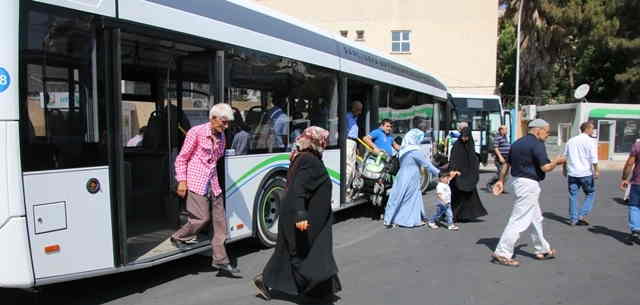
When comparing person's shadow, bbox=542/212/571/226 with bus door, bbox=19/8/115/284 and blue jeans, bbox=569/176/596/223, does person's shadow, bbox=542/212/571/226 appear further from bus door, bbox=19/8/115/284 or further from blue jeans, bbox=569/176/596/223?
bus door, bbox=19/8/115/284

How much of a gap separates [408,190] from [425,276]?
296cm

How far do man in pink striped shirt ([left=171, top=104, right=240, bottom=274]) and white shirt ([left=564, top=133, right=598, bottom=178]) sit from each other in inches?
245

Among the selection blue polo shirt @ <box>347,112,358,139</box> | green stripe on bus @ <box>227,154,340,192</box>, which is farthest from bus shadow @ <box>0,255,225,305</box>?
blue polo shirt @ <box>347,112,358,139</box>

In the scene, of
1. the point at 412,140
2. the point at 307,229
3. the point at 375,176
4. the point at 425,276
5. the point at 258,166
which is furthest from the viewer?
the point at 375,176

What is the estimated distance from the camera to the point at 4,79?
12.7 ft

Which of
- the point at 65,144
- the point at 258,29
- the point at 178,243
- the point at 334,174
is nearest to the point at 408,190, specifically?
the point at 334,174

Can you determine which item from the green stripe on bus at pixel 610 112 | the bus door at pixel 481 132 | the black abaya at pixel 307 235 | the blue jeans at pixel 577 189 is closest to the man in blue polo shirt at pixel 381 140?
the blue jeans at pixel 577 189

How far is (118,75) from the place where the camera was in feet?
15.3

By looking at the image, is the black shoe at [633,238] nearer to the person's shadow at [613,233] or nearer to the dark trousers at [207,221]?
the person's shadow at [613,233]

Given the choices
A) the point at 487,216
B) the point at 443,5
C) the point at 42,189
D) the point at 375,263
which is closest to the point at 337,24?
the point at 443,5

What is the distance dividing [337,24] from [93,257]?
29.8 meters

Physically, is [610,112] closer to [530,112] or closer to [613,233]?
[530,112]

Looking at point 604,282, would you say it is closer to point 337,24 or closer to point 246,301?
point 246,301

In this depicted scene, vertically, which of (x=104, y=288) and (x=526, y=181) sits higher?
(x=526, y=181)
